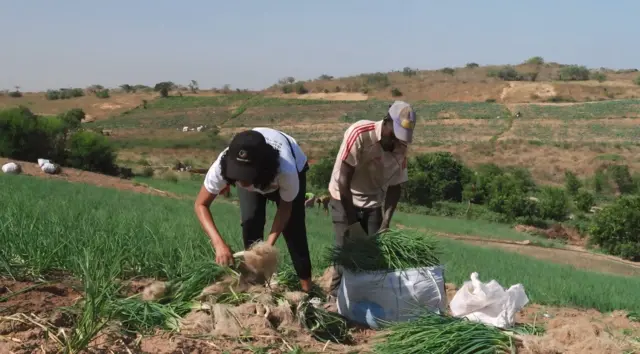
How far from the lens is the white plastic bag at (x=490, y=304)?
449 centimetres

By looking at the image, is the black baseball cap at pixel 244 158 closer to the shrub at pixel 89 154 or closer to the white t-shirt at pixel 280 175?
the white t-shirt at pixel 280 175

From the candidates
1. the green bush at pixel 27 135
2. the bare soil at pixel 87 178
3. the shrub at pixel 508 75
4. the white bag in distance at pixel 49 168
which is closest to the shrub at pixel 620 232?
the bare soil at pixel 87 178

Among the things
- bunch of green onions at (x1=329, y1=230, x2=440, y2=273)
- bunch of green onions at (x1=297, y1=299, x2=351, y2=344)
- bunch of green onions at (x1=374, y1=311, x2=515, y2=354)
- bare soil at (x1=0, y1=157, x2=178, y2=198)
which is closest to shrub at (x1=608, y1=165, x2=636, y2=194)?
bare soil at (x1=0, y1=157, x2=178, y2=198)

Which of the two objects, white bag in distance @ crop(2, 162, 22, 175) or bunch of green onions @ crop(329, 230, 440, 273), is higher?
bunch of green onions @ crop(329, 230, 440, 273)

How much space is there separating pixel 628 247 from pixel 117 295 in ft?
65.9

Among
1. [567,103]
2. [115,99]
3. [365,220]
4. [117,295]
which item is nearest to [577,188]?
[365,220]

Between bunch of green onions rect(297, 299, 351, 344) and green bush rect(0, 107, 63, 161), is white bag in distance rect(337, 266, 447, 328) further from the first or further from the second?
green bush rect(0, 107, 63, 161)

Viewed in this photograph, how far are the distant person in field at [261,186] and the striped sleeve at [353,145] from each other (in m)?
0.52

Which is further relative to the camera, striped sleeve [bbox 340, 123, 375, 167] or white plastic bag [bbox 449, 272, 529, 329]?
striped sleeve [bbox 340, 123, 375, 167]

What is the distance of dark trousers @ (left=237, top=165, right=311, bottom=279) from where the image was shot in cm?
493

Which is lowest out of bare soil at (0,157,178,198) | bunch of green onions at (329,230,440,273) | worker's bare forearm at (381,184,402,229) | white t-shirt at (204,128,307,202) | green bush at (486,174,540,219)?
green bush at (486,174,540,219)

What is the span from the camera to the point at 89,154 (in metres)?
27.1

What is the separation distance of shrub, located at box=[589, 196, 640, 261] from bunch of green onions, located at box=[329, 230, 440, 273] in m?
18.0

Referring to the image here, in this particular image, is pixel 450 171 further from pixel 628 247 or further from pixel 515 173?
pixel 628 247
